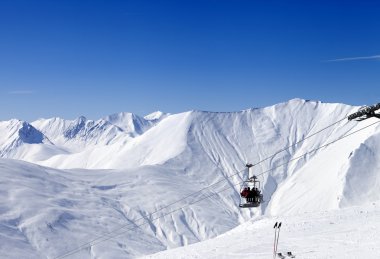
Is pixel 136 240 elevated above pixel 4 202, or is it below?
below

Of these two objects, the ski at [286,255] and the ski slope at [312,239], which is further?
the ski slope at [312,239]

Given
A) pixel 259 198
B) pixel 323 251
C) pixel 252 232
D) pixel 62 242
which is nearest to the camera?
pixel 323 251

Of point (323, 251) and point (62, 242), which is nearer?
point (323, 251)

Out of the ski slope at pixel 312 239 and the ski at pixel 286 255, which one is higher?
the ski slope at pixel 312 239

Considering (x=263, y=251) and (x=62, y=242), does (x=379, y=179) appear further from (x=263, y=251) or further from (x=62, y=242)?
(x=263, y=251)

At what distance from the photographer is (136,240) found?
15950 cm

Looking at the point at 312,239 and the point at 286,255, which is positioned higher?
the point at 312,239

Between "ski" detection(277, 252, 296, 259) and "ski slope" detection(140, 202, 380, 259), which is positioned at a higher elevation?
"ski slope" detection(140, 202, 380, 259)

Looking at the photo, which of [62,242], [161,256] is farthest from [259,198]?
[62,242]

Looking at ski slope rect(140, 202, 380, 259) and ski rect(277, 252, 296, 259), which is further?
ski slope rect(140, 202, 380, 259)

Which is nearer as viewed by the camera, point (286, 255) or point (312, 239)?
point (286, 255)

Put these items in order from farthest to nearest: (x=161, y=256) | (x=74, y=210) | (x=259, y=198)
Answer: (x=74, y=210), (x=161, y=256), (x=259, y=198)

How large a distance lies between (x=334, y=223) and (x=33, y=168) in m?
164

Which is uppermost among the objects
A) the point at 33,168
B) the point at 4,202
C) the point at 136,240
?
the point at 33,168
